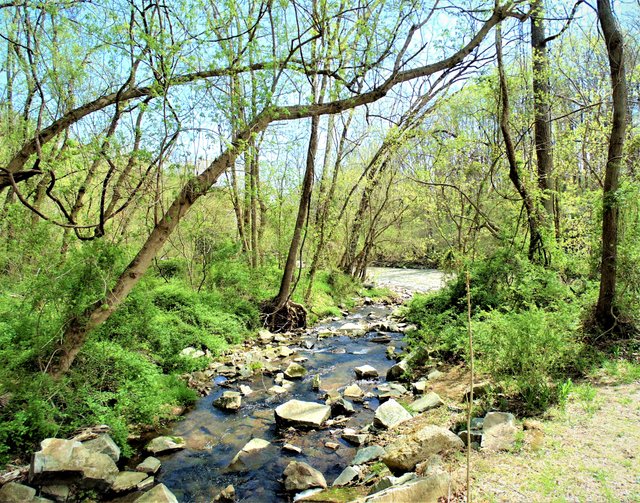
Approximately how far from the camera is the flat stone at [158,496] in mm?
3582

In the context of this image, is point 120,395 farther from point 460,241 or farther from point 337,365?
point 460,241

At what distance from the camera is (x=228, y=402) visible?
5.98 m

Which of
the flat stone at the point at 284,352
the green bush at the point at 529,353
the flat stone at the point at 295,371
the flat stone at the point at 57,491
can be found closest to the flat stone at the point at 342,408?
the flat stone at the point at 295,371

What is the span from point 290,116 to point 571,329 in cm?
445

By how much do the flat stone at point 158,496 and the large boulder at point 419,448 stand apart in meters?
1.96

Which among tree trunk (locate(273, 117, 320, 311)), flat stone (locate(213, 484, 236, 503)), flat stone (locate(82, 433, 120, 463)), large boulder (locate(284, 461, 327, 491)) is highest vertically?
tree trunk (locate(273, 117, 320, 311))

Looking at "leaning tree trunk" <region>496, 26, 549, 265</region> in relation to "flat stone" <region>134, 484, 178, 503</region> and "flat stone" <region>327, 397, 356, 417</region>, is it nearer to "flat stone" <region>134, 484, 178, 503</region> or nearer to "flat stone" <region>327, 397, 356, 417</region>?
"flat stone" <region>327, 397, 356, 417</region>

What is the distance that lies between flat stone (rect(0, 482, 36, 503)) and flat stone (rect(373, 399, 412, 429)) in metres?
3.56

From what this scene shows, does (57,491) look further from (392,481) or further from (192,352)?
(192,352)

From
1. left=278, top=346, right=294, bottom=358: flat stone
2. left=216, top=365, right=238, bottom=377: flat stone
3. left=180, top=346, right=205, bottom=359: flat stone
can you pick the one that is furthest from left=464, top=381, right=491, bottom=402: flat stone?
left=180, top=346, right=205, bottom=359: flat stone

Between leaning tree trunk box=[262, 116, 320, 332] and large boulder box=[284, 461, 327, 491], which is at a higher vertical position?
leaning tree trunk box=[262, 116, 320, 332]

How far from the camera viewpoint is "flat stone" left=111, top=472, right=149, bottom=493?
3.89 m

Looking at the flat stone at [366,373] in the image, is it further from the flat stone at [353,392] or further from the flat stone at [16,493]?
the flat stone at [16,493]

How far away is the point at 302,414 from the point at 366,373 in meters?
2.04
